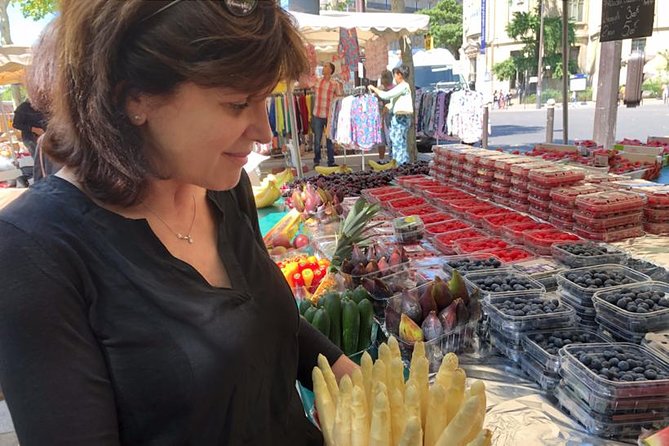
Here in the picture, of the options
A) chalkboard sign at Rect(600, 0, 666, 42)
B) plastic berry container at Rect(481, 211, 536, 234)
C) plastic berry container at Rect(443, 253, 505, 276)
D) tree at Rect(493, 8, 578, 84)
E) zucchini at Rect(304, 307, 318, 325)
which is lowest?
plastic berry container at Rect(481, 211, 536, 234)

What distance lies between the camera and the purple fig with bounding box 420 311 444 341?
1.83m

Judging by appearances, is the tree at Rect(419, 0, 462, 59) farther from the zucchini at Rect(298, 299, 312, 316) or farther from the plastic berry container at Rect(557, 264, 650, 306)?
the zucchini at Rect(298, 299, 312, 316)

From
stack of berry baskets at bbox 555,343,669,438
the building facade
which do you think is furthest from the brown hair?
the building facade

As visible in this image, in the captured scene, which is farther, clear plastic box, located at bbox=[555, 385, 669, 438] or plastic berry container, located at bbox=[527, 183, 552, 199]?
plastic berry container, located at bbox=[527, 183, 552, 199]

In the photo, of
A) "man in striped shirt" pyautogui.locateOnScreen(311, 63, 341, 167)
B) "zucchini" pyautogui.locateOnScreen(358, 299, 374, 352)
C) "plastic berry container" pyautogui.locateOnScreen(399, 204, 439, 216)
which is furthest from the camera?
"man in striped shirt" pyautogui.locateOnScreen(311, 63, 341, 167)

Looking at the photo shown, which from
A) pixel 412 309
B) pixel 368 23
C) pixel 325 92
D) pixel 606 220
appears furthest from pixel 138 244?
pixel 325 92

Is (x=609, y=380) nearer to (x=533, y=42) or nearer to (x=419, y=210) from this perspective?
(x=419, y=210)

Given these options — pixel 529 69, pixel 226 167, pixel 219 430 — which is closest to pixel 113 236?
pixel 226 167

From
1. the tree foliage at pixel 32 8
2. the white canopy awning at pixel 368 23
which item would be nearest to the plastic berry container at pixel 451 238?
the white canopy awning at pixel 368 23

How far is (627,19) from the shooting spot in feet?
18.4

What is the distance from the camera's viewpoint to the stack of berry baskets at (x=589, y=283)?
76.1 inches

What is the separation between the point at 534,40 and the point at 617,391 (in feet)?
132

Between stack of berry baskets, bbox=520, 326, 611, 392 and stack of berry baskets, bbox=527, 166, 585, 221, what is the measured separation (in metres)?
1.80

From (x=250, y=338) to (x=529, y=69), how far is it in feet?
137
